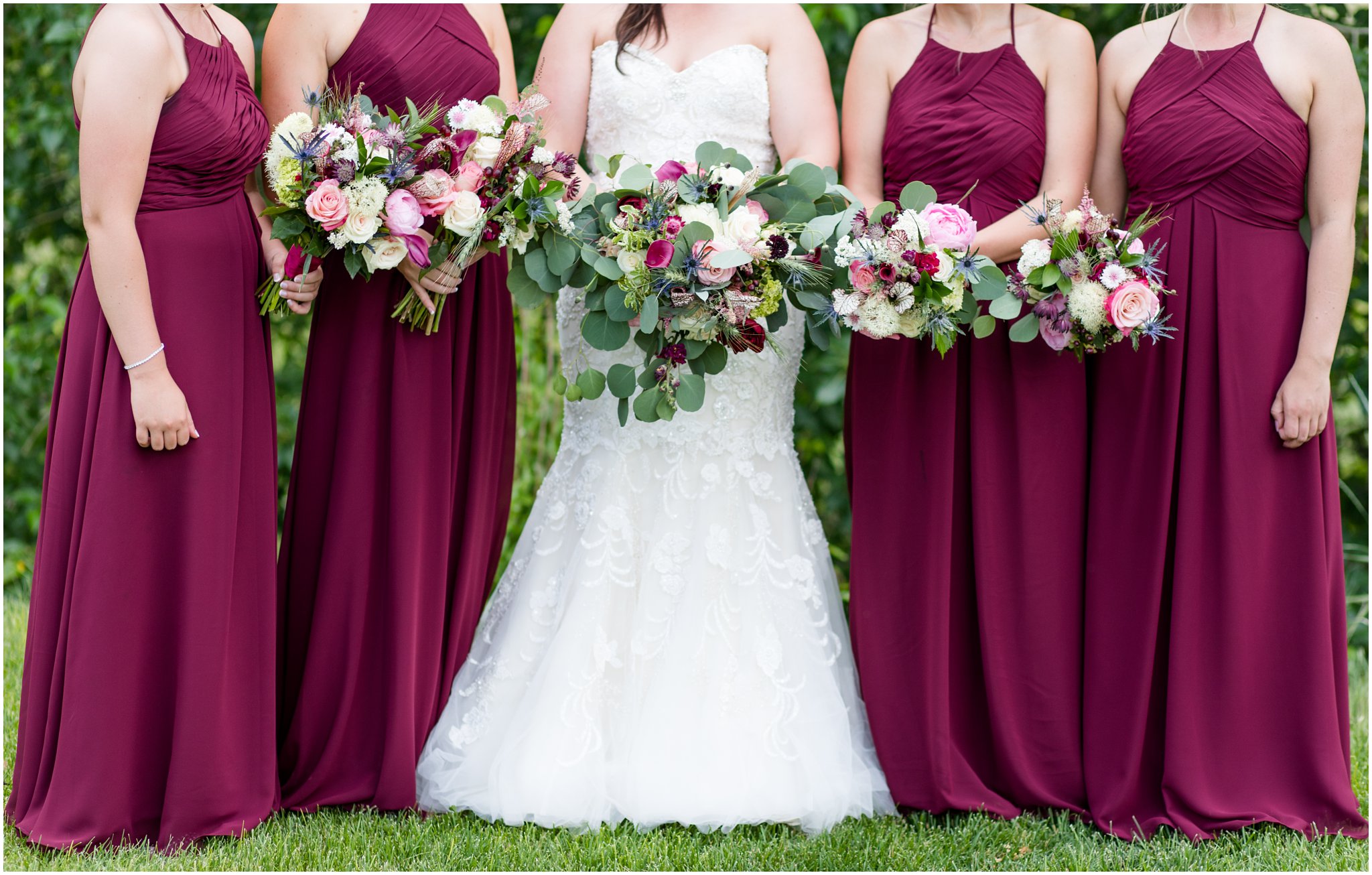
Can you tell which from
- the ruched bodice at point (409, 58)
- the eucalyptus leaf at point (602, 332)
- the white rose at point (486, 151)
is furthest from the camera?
the ruched bodice at point (409, 58)

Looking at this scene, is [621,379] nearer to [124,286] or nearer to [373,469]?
[373,469]

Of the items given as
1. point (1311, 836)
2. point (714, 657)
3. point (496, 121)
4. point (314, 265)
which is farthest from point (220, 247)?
point (1311, 836)

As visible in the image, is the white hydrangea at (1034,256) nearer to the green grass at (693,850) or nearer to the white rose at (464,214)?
the white rose at (464,214)

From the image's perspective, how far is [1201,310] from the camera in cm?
351

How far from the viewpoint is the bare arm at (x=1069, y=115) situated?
3.63 meters

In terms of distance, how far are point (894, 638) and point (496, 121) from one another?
6.56 ft

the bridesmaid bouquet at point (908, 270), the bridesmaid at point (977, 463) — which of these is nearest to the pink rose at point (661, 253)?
the bridesmaid bouquet at point (908, 270)

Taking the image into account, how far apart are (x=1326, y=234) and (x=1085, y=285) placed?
31.7 inches

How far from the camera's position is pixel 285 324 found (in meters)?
6.98

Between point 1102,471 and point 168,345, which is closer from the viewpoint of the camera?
point 168,345

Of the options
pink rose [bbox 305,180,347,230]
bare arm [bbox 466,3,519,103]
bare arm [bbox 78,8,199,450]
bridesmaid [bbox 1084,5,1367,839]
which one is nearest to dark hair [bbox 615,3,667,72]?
bare arm [bbox 466,3,519,103]

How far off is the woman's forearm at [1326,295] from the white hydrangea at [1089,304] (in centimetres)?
67

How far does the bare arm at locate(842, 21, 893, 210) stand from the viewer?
3744 millimetres

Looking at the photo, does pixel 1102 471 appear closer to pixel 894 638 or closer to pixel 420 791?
pixel 894 638
